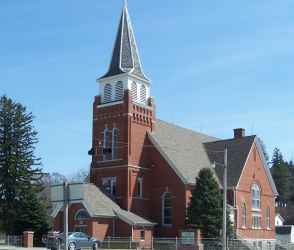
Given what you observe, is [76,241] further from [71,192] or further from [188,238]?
[71,192]

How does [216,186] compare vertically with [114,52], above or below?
below

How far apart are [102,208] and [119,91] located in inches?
479

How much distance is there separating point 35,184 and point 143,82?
1685 cm

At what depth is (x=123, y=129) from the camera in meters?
54.8

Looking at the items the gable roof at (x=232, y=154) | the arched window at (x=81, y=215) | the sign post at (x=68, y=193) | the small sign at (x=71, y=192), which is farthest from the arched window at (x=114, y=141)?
the sign post at (x=68, y=193)

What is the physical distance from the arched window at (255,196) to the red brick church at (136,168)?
742 mm

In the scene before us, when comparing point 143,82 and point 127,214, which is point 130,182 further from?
point 143,82

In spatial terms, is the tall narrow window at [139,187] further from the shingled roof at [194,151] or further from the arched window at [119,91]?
the arched window at [119,91]

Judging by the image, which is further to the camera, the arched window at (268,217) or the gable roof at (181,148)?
the arched window at (268,217)

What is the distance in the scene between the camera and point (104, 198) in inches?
2066

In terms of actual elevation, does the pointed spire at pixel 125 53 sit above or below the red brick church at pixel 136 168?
above

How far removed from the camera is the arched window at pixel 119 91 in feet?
183

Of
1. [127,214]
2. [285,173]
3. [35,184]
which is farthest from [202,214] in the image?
[285,173]

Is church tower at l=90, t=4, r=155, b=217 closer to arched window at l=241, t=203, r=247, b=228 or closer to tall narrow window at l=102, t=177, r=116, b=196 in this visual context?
tall narrow window at l=102, t=177, r=116, b=196
